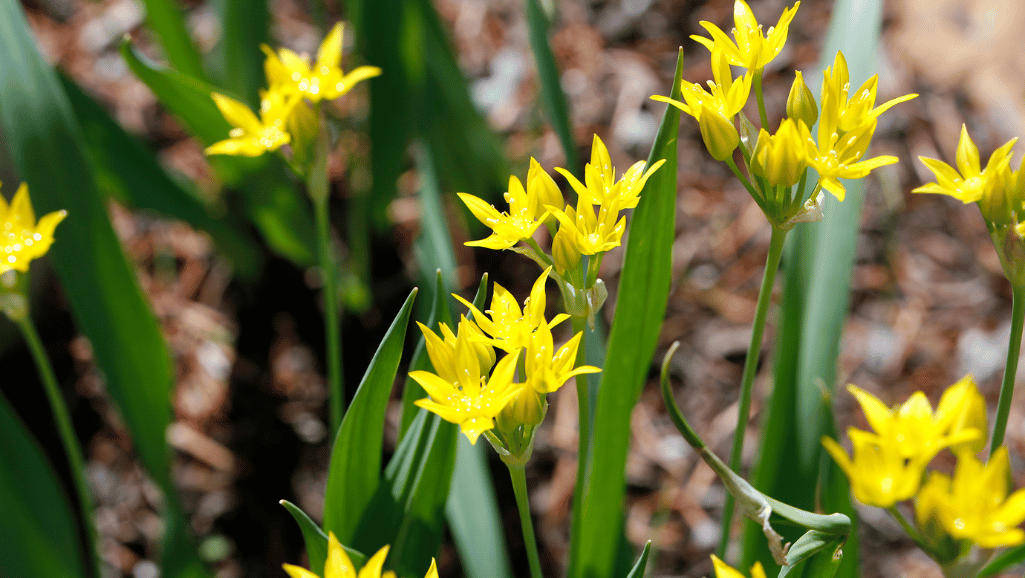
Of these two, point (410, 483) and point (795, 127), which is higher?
point (795, 127)

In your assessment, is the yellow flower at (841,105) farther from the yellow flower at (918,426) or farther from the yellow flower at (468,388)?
the yellow flower at (468,388)

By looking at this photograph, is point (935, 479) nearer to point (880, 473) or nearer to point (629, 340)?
point (880, 473)

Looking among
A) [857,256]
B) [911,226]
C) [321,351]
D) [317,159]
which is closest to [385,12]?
[317,159]

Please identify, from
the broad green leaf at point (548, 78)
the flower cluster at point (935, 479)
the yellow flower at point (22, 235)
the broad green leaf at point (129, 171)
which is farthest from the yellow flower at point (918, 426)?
the broad green leaf at point (129, 171)

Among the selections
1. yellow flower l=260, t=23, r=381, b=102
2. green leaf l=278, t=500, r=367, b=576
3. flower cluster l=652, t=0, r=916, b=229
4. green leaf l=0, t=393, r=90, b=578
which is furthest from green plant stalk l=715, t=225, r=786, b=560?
green leaf l=0, t=393, r=90, b=578

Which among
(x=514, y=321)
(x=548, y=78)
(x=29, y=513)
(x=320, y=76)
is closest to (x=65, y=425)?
(x=29, y=513)

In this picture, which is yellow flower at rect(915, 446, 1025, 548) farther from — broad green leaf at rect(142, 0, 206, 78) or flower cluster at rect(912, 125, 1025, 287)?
broad green leaf at rect(142, 0, 206, 78)
